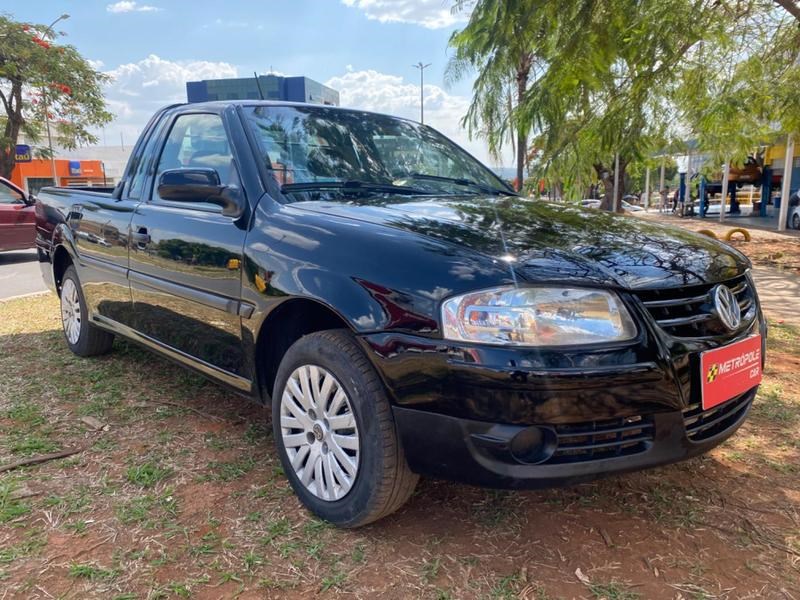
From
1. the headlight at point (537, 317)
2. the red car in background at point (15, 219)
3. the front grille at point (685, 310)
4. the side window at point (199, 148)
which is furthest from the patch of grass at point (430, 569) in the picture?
the red car in background at point (15, 219)

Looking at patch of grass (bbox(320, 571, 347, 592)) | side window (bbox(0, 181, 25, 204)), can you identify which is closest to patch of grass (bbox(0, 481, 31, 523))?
patch of grass (bbox(320, 571, 347, 592))

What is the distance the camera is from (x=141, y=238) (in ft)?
11.4

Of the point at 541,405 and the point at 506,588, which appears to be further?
the point at 506,588

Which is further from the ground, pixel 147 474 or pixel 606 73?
pixel 606 73

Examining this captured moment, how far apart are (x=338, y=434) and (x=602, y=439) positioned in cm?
93

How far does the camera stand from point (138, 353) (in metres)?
4.81

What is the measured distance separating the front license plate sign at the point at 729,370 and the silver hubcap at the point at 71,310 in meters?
4.07

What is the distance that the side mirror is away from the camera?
2.80 m

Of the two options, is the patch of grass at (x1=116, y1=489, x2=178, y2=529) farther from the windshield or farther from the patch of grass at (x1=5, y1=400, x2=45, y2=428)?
the windshield

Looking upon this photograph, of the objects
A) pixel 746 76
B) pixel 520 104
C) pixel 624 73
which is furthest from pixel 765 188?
pixel 520 104

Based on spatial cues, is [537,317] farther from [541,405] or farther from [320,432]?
[320,432]

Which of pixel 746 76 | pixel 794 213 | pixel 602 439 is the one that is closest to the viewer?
pixel 602 439

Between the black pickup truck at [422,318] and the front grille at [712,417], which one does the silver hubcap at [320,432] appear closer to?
the black pickup truck at [422,318]

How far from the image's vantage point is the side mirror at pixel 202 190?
2799 millimetres
